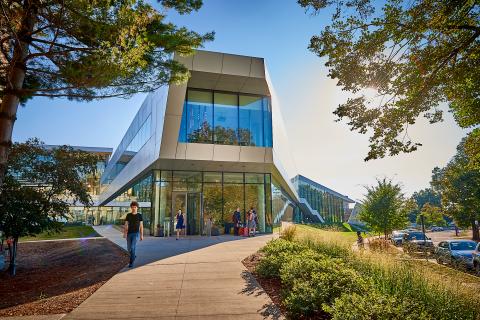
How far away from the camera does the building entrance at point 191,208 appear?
766 inches

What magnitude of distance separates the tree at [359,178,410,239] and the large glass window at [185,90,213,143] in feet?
47.1

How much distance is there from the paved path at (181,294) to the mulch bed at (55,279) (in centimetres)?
52

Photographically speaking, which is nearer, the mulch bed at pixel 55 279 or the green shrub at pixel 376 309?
the green shrub at pixel 376 309

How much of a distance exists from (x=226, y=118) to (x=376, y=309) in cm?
1553

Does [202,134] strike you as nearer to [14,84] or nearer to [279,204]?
[14,84]

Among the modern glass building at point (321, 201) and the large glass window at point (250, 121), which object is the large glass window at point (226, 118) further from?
the modern glass building at point (321, 201)

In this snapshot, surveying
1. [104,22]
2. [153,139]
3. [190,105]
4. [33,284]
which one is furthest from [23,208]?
[190,105]

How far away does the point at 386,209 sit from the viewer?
933 inches

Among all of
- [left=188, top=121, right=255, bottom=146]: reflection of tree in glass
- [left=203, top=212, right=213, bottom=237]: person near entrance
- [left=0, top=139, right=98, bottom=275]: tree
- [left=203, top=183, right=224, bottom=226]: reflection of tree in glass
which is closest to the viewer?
[left=0, top=139, right=98, bottom=275]: tree

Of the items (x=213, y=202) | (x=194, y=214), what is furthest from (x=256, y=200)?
(x=194, y=214)

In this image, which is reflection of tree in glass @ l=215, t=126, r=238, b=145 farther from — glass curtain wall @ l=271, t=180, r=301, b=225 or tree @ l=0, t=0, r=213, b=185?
tree @ l=0, t=0, r=213, b=185

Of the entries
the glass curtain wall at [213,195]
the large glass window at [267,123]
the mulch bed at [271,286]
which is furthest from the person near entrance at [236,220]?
the mulch bed at [271,286]

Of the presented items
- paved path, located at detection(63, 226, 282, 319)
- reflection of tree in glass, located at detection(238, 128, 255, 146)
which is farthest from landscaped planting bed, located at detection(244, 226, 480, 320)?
reflection of tree in glass, located at detection(238, 128, 255, 146)

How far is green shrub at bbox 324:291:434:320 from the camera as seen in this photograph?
3637 millimetres
